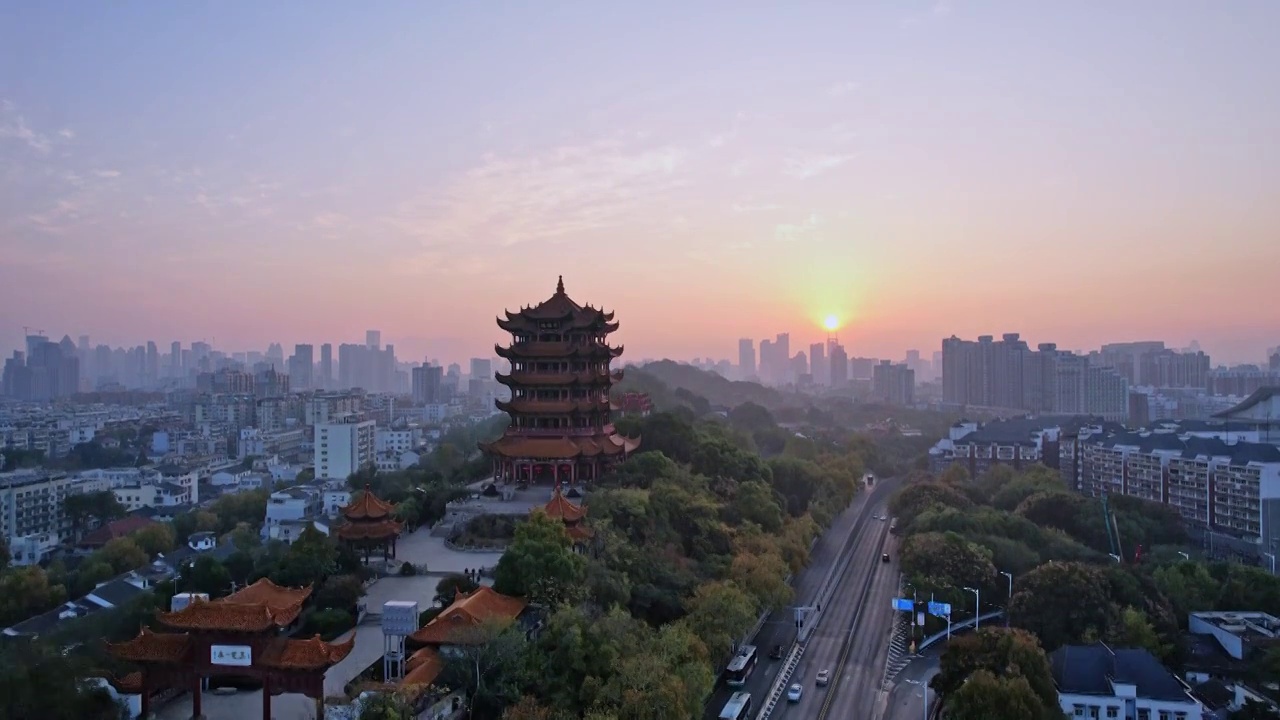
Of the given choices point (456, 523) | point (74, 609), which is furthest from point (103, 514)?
point (456, 523)

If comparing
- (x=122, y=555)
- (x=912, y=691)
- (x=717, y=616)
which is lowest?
(x=912, y=691)

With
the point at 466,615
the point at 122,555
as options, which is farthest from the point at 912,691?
the point at 122,555

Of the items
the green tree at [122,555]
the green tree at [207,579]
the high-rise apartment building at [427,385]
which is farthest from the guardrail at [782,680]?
the high-rise apartment building at [427,385]

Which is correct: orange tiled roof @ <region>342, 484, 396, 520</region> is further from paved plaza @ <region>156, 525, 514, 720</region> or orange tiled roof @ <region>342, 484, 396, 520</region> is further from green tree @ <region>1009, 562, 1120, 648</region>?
green tree @ <region>1009, 562, 1120, 648</region>

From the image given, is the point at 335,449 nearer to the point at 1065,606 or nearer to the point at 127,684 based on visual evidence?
the point at 1065,606

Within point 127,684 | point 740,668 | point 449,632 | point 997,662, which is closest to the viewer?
point 127,684

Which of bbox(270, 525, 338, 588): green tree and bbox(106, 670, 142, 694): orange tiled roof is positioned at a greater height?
bbox(270, 525, 338, 588): green tree

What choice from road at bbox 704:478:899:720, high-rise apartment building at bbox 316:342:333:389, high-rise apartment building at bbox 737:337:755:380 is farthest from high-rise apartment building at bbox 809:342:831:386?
road at bbox 704:478:899:720

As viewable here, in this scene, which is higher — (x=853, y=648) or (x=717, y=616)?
(x=717, y=616)
